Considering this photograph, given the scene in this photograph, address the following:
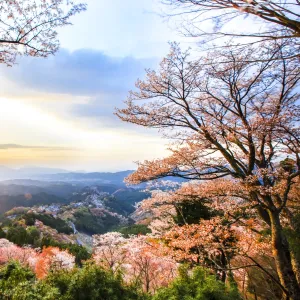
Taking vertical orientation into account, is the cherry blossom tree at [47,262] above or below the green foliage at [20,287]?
below

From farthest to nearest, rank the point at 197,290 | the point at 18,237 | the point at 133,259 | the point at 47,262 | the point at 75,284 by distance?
the point at 18,237, the point at 47,262, the point at 133,259, the point at 75,284, the point at 197,290

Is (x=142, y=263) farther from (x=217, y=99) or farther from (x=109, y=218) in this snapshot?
(x=109, y=218)

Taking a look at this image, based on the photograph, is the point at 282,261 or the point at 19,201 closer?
the point at 282,261

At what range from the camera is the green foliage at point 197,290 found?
4.88 meters

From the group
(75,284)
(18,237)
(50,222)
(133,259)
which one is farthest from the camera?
(50,222)

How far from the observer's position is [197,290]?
4980 mm

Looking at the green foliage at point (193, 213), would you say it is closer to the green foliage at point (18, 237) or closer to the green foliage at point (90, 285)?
the green foliage at point (90, 285)

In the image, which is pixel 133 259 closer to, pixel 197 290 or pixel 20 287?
pixel 197 290

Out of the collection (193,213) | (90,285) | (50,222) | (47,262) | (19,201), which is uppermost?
(193,213)

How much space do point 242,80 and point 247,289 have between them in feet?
27.7

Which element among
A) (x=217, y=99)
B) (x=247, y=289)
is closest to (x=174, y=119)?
(x=217, y=99)

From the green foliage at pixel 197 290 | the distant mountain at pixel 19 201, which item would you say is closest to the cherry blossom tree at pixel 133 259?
the green foliage at pixel 197 290

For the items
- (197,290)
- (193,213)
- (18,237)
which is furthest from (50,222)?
(197,290)

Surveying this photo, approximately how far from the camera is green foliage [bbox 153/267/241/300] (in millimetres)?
4879
